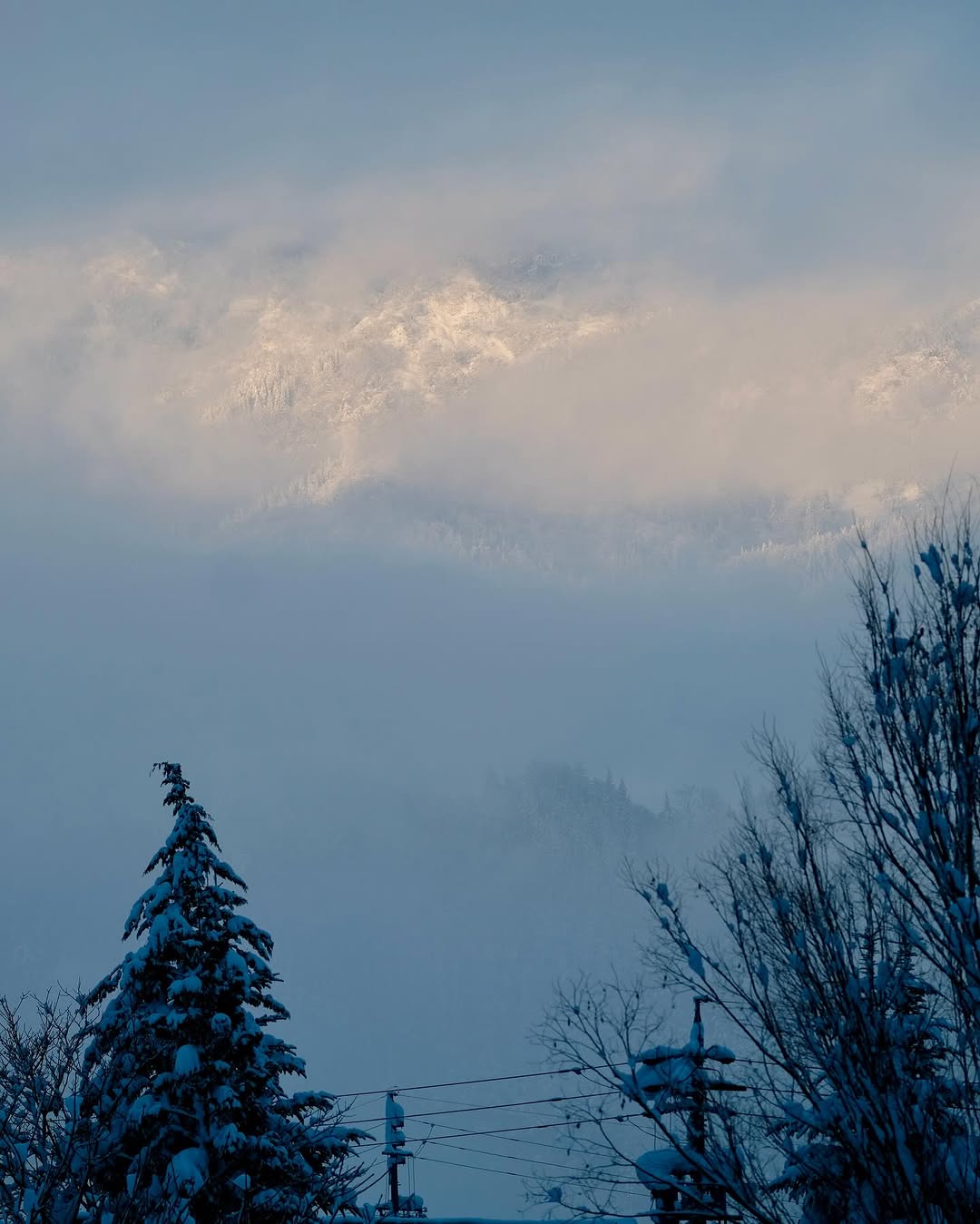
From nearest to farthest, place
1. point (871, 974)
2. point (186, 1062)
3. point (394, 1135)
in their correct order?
1. point (871, 974)
2. point (186, 1062)
3. point (394, 1135)

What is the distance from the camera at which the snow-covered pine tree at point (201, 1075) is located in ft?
53.3

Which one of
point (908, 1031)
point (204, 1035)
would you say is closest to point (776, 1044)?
point (908, 1031)

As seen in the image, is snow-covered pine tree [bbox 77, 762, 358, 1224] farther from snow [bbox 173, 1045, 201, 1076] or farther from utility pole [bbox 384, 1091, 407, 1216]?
utility pole [bbox 384, 1091, 407, 1216]

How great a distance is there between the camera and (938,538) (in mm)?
11094

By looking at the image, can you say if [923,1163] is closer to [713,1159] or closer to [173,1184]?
[713,1159]

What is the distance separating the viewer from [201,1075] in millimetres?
16859

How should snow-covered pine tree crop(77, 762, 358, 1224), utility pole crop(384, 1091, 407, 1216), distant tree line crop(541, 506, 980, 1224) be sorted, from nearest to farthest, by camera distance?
distant tree line crop(541, 506, 980, 1224) < snow-covered pine tree crop(77, 762, 358, 1224) < utility pole crop(384, 1091, 407, 1216)

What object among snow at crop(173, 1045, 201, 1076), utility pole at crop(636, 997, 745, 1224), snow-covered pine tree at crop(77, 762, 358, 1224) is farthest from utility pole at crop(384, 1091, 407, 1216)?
snow at crop(173, 1045, 201, 1076)

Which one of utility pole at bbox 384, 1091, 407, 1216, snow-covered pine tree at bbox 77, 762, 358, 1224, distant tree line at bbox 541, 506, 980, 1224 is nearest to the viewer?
distant tree line at bbox 541, 506, 980, 1224

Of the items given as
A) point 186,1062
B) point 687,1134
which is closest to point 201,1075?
point 186,1062

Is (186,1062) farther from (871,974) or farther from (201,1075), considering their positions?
(871,974)

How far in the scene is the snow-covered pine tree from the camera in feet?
53.3

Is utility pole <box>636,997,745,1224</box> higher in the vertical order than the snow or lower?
lower

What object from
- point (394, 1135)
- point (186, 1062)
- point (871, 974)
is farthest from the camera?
point (394, 1135)
